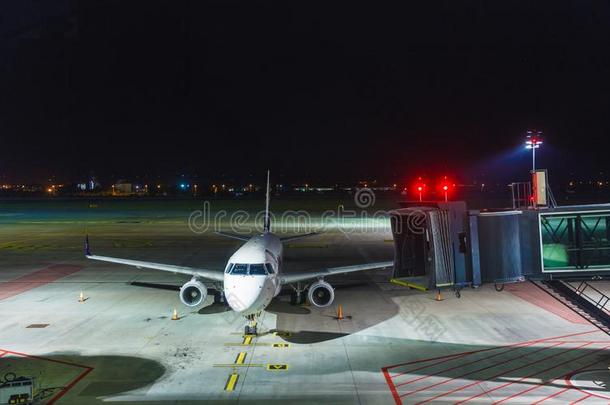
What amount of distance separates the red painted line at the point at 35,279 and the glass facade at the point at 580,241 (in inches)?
1173

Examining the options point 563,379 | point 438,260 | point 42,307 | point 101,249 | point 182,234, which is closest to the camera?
point 563,379

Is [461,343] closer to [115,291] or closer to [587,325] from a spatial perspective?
[587,325]

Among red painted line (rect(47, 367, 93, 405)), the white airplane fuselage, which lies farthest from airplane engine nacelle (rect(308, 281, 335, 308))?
red painted line (rect(47, 367, 93, 405))

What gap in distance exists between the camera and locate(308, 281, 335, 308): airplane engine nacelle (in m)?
25.2

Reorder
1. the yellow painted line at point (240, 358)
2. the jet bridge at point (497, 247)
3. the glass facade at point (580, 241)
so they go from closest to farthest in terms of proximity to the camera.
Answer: the glass facade at point (580, 241) → the jet bridge at point (497, 247) → the yellow painted line at point (240, 358)

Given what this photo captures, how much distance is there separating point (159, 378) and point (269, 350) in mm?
4575

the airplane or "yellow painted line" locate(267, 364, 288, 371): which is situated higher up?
the airplane

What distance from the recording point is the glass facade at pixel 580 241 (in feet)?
56.6

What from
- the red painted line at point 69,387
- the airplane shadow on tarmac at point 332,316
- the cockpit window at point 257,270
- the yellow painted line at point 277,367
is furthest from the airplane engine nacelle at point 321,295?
the red painted line at point 69,387

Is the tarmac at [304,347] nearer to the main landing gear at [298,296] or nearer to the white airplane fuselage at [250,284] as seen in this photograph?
the main landing gear at [298,296]

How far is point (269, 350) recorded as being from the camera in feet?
63.8

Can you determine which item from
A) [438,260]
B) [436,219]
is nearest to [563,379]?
[438,260]

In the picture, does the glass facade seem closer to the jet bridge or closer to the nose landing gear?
the jet bridge

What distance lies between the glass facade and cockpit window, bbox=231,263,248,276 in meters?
12.0
